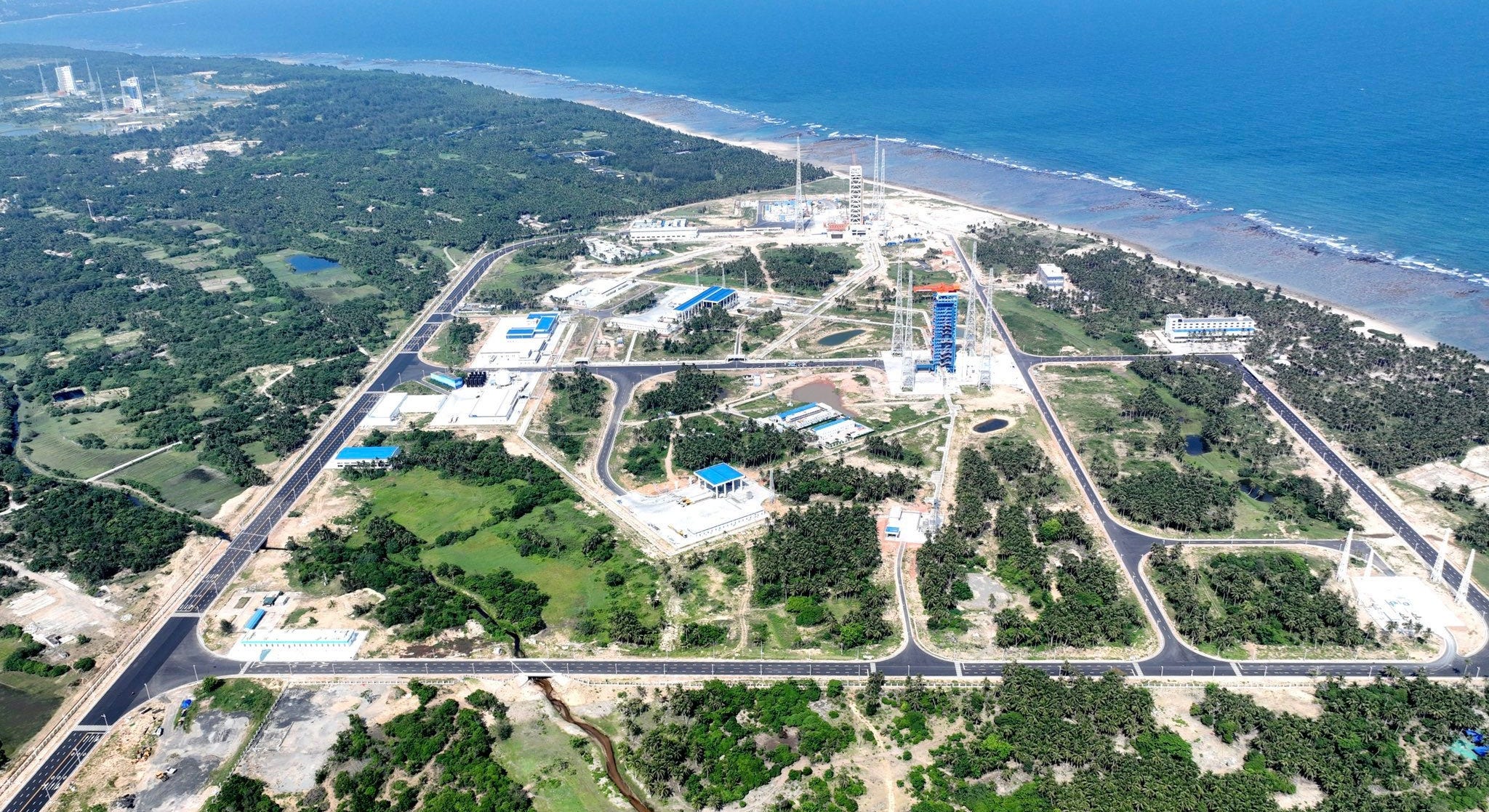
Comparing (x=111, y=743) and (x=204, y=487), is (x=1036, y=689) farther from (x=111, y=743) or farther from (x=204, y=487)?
(x=204, y=487)

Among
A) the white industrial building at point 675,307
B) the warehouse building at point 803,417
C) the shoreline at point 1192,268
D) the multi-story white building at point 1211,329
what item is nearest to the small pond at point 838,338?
the white industrial building at point 675,307

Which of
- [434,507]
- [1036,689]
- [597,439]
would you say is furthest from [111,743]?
[1036,689]

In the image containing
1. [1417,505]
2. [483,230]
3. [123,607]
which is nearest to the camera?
[123,607]

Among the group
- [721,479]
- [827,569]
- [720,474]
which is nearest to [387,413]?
[720,474]

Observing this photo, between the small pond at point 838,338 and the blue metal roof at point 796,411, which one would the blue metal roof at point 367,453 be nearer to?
the blue metal roof at point 796,411

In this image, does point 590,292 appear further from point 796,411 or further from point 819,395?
point 796,411
